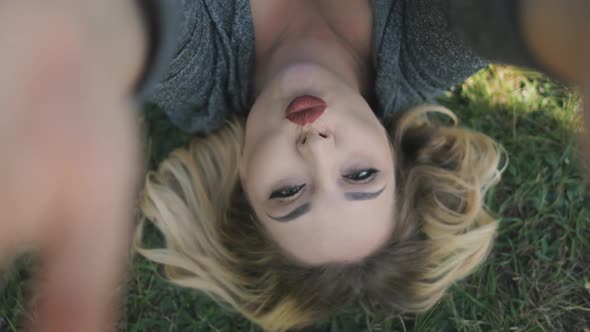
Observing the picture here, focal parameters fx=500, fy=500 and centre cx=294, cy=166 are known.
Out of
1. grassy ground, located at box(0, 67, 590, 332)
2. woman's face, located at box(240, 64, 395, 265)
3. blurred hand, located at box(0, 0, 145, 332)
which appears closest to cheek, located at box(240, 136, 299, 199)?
woman's face, located at box(240, 64, 395, 265)

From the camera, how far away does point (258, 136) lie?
124 centimetres

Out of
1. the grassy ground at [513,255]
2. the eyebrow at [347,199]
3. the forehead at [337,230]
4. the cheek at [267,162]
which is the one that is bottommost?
the grassy ground at [513,255]

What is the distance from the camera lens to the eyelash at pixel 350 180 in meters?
1.20

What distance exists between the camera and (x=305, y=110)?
1146 millimetres

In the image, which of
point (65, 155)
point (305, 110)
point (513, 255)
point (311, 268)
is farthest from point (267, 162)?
point (513, 255)

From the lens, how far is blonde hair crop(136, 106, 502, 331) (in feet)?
4.90

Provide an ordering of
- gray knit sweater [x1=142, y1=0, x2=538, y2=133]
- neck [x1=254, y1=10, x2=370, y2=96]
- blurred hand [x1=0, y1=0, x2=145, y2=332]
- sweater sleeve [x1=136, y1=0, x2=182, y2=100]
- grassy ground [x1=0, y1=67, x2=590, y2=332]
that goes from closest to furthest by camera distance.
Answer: blurred hand [x1=0, y1=0, x2=145, y2=332], sweater sleeve [x1=136, y1=0, x2=182, y2=100], gray knit sweater [x1=142, y1=0, x2=538, y2=133], neck [x1=254, y1=10, x2=370, y2=96], grassy ground [x1=0, y1=67, x2=590, y2=332]

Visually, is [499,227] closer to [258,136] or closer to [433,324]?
[433,324]

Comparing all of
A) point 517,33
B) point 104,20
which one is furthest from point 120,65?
point 517,33

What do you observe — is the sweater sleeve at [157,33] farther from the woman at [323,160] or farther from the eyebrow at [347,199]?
the eyebrow at [347,199]

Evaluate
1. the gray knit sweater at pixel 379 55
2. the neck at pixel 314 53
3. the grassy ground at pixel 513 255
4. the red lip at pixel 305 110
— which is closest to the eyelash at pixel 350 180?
the red lip at pixel 305 110

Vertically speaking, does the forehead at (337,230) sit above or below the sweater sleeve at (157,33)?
below

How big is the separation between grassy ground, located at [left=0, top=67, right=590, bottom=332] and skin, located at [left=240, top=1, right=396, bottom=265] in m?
0.63

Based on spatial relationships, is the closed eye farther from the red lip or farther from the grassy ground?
the grassy ground
